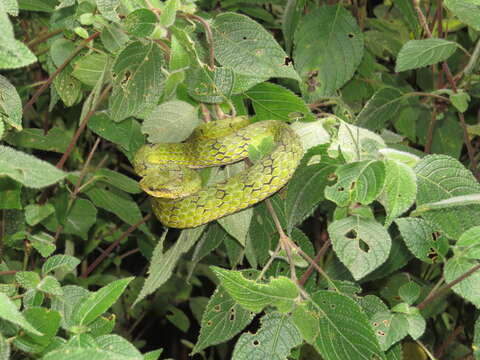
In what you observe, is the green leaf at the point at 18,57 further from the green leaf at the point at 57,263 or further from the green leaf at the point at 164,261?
the green leaf at the point at 164,261

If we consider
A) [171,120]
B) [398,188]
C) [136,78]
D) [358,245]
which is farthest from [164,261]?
[398,188]

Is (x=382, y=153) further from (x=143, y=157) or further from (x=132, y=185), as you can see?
(x=132, y=185)

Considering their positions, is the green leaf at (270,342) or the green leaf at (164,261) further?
the green leaf at (164,261)

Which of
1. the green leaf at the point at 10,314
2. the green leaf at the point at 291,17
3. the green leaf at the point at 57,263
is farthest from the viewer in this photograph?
the green leaf at the point at 291,17

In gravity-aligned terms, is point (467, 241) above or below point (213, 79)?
below

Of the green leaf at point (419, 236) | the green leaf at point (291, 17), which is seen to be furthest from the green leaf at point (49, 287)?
the green leaf at point (291, 17)

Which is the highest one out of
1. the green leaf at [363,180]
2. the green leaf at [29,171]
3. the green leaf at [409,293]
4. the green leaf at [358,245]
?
the green leaf at [29,171]

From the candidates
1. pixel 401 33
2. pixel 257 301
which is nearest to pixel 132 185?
pixel 257 301

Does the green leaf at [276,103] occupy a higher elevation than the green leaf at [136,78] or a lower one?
lower
